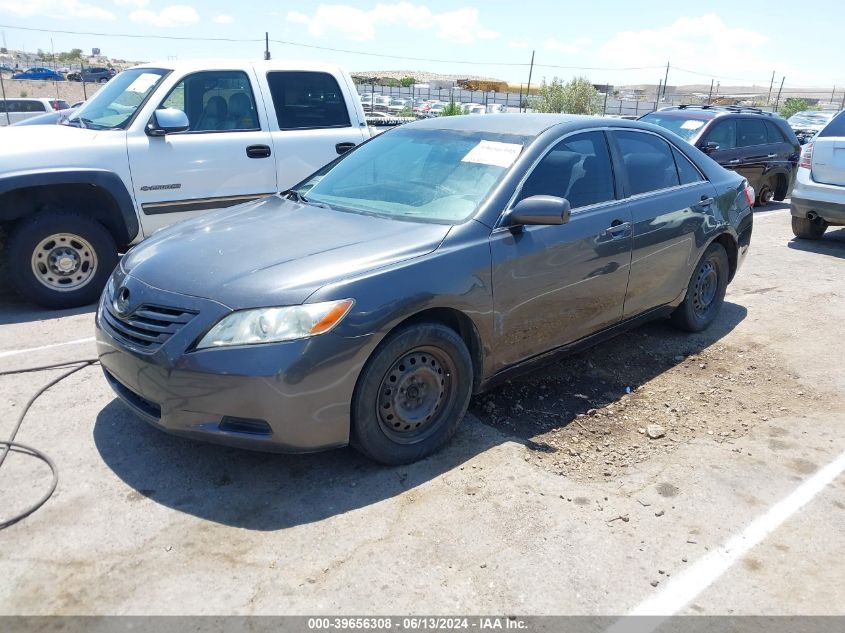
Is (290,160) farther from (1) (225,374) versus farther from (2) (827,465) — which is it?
(2) (827,465)

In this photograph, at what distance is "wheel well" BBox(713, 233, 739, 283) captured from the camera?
568cm

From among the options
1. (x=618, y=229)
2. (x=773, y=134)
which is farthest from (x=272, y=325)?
(x=773, y=134)

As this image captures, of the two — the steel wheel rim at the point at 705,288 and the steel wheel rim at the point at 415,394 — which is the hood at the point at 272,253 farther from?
the steel wheel rim at the point at 705,288

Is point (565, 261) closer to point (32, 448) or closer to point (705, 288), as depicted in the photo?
point (705, 288)

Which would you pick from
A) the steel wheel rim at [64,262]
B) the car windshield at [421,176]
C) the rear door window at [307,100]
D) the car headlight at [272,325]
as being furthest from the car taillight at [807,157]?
the steel wheel rim at [64,262]

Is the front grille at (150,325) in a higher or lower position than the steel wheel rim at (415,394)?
higher

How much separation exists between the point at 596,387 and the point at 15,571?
339 cm

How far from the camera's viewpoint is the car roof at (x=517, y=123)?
429cm

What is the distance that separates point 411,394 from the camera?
11.6 ft

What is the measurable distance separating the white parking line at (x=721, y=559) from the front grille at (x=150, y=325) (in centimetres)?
220

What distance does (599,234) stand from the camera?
4.30 meters

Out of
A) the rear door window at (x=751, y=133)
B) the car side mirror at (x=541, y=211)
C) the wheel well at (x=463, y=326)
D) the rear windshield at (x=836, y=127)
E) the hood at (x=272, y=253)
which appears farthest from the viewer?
the rear door window at (x=751, y=133)

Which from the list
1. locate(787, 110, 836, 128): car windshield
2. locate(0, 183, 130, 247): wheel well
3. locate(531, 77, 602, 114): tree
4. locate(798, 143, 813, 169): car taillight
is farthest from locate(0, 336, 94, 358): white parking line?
locate(531, 77, 602, 114): tree

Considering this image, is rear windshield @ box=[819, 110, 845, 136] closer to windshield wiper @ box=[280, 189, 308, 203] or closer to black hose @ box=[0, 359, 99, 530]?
windshield wiper @ box=[280, 189, 308, 203]
